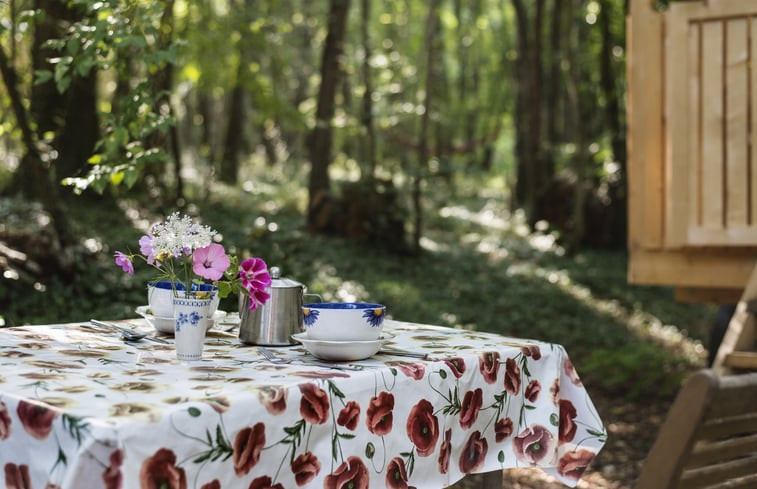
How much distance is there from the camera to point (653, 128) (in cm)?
602

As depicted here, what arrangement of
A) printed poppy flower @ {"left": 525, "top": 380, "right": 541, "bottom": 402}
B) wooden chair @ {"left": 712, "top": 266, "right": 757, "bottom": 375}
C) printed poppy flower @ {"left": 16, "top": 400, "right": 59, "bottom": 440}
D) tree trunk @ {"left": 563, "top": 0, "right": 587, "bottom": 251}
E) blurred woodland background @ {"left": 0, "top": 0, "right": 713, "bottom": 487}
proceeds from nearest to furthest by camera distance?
printed poppy flower @ {"left": 16, "top": 400, "right": 59, "bottom": 440} < printed poppy flower @ {"left": 525, "top": 380, "right": 541, "bottom": 402} < wooden chair @ {"left": 712, "top": 266, "right": 757, "bottom": 375} < blurred woodland background @ {"left": 0, "top": 0, "right": 713, "bottom": 487} < tree trunk @ {"left": 563, "top": 0, "right": 587, "bottom": 251}

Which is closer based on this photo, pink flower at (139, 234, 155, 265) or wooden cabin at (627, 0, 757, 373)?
pink flower at (139, 234, 155, 265)

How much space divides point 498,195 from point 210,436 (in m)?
22.6

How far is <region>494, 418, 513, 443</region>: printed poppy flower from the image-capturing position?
2760 millimetres

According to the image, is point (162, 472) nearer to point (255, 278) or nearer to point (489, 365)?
point (255, 278)

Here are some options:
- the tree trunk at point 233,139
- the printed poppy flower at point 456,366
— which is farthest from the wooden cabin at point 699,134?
the tree trunk at point 233,139

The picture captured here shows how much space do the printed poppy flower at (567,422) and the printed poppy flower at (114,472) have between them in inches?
63.6

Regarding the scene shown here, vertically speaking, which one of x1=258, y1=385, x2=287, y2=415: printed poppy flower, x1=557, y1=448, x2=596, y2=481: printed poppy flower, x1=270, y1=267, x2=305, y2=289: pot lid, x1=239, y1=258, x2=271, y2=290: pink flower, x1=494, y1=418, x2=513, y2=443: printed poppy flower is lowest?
x1=557, y1=448, x2=596, y2=481: printed poppy flower

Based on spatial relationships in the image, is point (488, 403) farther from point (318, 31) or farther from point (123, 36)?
point (318, 31)

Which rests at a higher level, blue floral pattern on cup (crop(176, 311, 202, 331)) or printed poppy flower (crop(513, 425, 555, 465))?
blue floral pattern on cup (crop(176, 311, 202, 331))

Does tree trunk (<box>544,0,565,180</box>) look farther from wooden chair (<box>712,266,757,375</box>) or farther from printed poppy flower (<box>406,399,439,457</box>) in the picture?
printed poppy flower (<box>406,399,439,457</box>)

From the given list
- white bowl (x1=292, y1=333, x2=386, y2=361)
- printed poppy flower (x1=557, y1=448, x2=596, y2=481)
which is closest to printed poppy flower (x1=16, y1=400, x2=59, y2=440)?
white bowl (x1=292, y1=333, x2=386, y2=361)

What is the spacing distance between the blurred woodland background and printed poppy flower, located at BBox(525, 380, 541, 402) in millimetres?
2214

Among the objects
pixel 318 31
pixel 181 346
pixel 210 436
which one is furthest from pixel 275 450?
pixel 318 31
